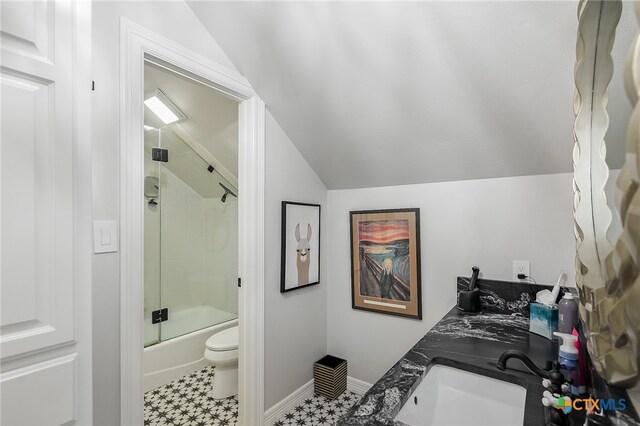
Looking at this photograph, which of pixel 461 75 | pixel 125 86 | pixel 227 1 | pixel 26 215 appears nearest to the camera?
pixel 26 215

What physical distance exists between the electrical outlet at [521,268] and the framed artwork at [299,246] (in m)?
1.34

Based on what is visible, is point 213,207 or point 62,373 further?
point 213,207

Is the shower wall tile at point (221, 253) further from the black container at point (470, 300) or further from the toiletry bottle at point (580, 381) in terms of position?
the toiletry bottle at point (580, 381)

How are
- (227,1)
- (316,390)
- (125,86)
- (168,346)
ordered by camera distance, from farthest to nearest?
1. (168,346)
2. (316,390)
3. (227,1)
4. (125,86)

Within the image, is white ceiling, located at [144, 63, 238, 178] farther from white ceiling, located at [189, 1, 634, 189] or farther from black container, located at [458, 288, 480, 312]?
black container, located at [458, 288, 480, 312]

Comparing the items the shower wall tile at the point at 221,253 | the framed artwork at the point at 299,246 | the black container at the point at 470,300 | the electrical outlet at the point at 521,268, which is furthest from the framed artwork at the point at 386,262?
the shower wall tile at the point at 221,253

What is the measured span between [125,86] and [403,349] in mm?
2296

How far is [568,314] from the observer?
1.13m

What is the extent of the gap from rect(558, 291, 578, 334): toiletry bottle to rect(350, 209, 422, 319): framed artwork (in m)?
1.02

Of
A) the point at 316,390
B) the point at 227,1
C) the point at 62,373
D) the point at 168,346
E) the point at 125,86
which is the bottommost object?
the point at 316,390

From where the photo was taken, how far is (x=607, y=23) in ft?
2.07

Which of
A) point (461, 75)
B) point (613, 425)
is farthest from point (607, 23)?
point (461, 75)

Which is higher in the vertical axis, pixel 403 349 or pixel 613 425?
pixel 613 425

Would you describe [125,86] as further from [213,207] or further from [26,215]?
[213,207]
